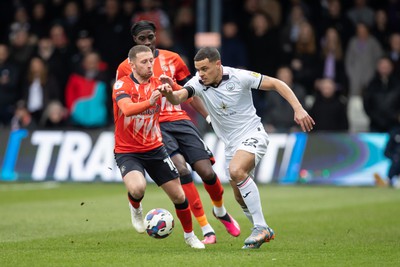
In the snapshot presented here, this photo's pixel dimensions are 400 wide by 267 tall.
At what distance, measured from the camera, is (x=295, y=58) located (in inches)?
894

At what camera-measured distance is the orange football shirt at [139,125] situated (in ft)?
36.8

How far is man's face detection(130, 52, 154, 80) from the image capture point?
11055 millimetres

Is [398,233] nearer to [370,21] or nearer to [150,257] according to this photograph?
[150,257]

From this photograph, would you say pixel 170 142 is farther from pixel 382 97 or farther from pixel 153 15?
pixel 153 15

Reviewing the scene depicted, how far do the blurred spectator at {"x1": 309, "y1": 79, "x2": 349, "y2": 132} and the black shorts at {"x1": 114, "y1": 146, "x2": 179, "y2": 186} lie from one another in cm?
1045

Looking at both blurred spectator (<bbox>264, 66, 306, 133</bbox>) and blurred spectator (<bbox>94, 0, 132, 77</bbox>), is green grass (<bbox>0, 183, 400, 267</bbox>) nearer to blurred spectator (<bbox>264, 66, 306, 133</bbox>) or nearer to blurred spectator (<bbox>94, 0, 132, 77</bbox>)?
blurred spectator (<bbox>264, 66, 306, 133</bbox>)

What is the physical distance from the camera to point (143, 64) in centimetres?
1109

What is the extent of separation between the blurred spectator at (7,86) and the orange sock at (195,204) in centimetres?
1241

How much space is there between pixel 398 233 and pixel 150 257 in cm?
400

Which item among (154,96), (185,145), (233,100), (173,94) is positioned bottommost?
(185,145)

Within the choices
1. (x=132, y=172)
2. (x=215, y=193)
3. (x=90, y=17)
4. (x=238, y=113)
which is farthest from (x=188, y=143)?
(x=90, y=17)

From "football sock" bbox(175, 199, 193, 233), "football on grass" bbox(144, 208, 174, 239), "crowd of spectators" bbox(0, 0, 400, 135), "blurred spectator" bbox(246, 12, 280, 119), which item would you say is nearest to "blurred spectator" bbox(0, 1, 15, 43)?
"crowd of spectators" bbox(0, 0, 400, 135)

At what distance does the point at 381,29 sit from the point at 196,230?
10829 millimetres

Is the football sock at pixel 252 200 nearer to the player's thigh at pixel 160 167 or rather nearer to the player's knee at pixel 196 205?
the player's thigh at pixel 160 167
